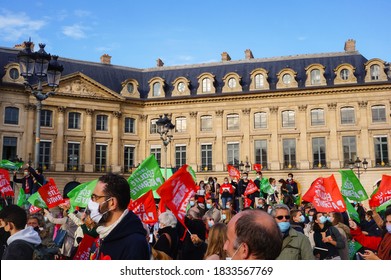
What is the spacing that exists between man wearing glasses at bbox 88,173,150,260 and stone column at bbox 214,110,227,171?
35393mm

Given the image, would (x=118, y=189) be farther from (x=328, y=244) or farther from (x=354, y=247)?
(x=354, y=247)

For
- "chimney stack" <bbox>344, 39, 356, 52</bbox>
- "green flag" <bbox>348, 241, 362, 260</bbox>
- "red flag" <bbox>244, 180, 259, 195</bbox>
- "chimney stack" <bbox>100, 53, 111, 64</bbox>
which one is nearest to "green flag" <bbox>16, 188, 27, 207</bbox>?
"red flag" <bbox>244, 180, 259, 195</bbox>

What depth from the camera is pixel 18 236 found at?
421 centimetres

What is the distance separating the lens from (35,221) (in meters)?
7.41

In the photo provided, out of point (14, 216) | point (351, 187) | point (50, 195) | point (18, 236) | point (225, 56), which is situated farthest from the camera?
point (225, 56)

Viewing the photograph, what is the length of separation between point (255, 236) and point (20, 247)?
7.93 feet

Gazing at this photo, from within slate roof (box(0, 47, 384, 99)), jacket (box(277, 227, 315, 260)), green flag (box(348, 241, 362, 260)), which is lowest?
green flag (box(348, 241, 362, 260))

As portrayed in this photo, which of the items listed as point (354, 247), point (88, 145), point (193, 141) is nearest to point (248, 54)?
point (193, 141)

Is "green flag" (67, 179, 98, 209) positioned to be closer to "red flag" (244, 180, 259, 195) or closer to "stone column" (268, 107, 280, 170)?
"red flag" (244, 180, 259, 195)

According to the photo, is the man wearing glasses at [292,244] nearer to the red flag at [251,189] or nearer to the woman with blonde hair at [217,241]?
the woman with blonde hair at [217,241]

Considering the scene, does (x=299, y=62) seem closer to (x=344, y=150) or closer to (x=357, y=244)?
(x=344, y=150)

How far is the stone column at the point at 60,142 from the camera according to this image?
3776 centimetres

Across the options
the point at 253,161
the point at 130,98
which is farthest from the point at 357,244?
the point at 130,98

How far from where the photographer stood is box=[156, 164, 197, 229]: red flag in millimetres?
7293
